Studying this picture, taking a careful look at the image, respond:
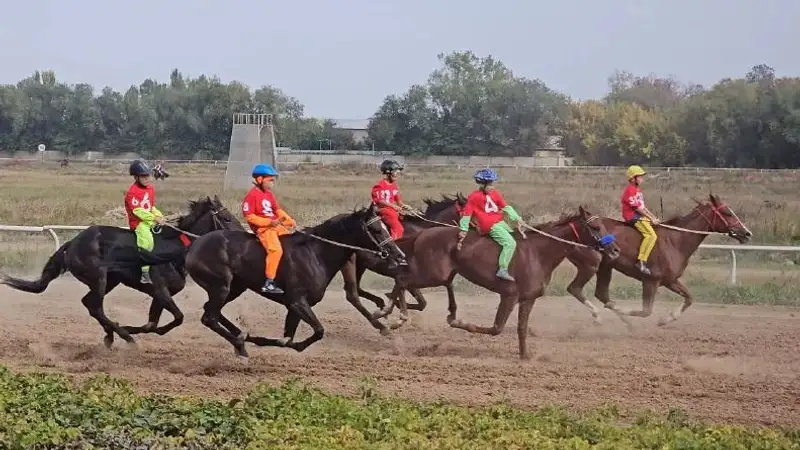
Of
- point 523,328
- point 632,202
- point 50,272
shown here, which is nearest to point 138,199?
point 50,272

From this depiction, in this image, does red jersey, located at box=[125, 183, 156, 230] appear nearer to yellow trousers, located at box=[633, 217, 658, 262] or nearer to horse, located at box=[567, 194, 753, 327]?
horse, located at box=[567, 194, 753, 327]

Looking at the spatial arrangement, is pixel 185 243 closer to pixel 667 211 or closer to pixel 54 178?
pixel 667 211

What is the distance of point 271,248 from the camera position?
12891mm

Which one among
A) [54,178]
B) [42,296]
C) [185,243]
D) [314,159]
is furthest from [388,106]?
[185,243]

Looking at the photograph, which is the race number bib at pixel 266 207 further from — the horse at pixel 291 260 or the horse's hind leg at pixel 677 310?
the horse's hind leg at pixel 677 310

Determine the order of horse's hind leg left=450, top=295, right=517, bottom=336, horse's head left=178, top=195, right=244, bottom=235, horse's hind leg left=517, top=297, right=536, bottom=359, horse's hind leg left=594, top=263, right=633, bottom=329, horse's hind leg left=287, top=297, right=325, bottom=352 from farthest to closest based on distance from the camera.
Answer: horse's hind leg left=594, top=263, right=633, bottom=329, horse's head left=178, top=195, right=244, bottom=235, horse's hind leg left=450, top=295, right=517, bottom=336, horse's hind leg left=517, top=297, right=536, bottom=359, horse's hind leg left=287, top=297, right=325, bottom=352

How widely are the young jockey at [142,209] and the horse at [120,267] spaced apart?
0.09m

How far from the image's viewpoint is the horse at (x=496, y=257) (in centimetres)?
1400

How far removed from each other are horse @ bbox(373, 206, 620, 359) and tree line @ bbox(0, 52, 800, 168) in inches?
2010

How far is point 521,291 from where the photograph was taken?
46.0 feet

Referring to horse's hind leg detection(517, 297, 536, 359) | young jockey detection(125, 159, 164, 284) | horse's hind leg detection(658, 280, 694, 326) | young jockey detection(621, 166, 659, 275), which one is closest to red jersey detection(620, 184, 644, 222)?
young jockey detection(621, 166, 659, 275)

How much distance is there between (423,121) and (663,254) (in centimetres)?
5921

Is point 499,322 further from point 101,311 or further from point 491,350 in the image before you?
point 101,311

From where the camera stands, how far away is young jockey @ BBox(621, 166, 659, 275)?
16250 millimetres
